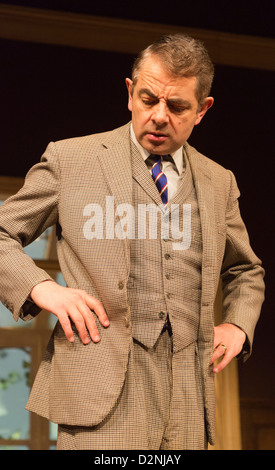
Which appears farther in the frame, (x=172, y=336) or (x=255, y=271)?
(x=255, y=271)

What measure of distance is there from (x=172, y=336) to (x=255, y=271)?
17.9 inches

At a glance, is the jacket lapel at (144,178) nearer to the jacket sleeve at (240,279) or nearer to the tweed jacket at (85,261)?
the tweed jacket at (85,261)

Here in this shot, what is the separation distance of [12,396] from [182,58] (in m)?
2.53

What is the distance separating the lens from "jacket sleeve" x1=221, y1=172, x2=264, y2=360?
6.18ft

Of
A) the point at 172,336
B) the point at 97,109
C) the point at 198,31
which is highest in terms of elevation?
the point at 198,31

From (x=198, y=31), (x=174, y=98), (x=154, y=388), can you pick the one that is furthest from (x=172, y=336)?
(x=198, y=31)

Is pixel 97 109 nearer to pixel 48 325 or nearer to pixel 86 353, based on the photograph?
pixel 48 325

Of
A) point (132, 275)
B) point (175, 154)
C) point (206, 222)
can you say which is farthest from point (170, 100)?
point (132, 275)

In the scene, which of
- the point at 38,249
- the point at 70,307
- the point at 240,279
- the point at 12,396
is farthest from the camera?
the point at 38,249

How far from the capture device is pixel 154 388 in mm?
1607

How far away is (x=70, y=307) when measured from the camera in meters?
1.55

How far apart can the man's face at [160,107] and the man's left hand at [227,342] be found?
499mm

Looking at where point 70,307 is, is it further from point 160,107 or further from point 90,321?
point 160,107

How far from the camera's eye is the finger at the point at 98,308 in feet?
5.16
